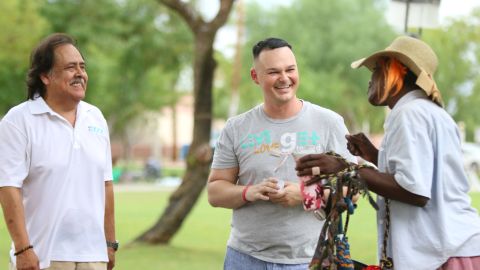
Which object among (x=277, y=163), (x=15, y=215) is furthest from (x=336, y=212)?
(x=15, y=215)

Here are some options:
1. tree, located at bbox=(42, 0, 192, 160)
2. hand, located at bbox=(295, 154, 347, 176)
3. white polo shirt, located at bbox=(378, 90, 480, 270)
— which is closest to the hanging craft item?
hand, located at bbox=(295, 154, 347, 176)

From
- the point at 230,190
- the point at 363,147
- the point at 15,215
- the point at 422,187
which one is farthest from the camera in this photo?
the point at 230,190

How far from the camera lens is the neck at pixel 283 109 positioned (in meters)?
4.57

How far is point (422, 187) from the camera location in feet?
11.8

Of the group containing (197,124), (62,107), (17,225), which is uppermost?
(197,124)

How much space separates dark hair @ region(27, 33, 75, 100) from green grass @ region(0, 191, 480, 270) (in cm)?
657

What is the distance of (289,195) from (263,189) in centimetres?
13

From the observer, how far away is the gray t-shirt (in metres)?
4.51

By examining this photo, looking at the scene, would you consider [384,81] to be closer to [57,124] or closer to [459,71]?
[57,124]

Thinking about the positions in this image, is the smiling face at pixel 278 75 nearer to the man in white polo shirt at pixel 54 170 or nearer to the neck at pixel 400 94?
the neck at pixel 400 94

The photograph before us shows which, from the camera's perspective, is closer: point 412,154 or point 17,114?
point 412,154

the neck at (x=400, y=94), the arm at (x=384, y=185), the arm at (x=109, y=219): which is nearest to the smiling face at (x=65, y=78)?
the arm at (x=109, y=219)

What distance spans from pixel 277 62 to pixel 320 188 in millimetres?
912

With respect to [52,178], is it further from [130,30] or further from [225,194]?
[130,30]
